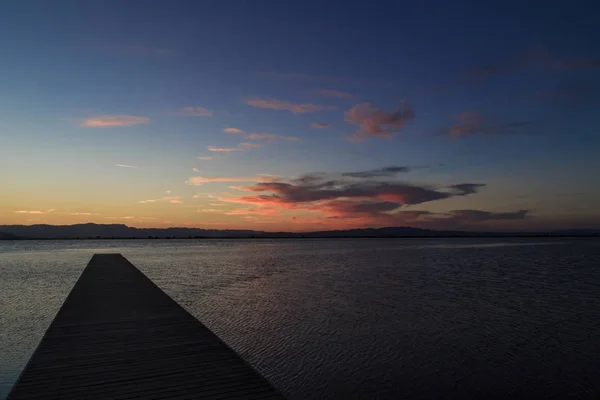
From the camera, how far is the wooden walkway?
725cm

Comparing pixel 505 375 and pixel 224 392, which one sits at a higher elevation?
pixel 224 392

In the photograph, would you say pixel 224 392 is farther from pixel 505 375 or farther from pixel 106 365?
pixel 505 375

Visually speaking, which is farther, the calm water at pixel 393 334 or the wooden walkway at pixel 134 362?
the calm water at pixel 393 334

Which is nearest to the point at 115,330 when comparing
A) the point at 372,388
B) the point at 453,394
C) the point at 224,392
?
the point at 224,392

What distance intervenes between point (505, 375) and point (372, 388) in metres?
4.33

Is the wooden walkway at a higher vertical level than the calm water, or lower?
higher

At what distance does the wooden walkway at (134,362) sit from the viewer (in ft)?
23.8

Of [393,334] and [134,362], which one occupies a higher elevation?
[134,362]

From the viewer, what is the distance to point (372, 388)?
35.3 ft

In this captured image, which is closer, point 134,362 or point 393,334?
point 134,362

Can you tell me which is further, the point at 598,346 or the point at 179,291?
the point at 179,291

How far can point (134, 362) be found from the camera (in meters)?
8.86

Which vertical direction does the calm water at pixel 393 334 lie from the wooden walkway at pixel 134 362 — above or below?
below

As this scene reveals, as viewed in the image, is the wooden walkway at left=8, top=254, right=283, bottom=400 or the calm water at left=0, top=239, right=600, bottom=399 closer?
the wooden walkway at left=8, top=254, right=283, bottom=400
